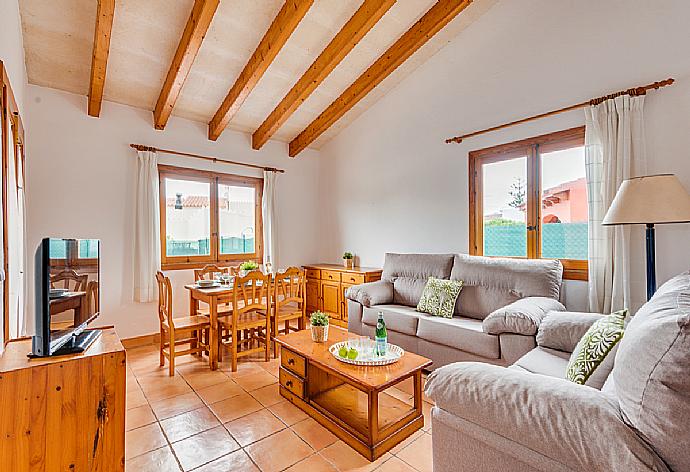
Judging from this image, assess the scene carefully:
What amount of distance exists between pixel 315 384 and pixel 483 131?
3083mm

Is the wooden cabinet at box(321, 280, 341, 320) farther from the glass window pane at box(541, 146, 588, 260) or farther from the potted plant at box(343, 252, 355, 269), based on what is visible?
the glass window pane at box(541, 146, 588, 260)

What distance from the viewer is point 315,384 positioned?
2.69m

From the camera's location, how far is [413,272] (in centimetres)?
412

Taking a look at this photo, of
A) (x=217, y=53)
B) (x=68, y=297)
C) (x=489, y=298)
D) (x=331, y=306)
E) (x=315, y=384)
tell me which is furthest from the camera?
(x=331, y=306)

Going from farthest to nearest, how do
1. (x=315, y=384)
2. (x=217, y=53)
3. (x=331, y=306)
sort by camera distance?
(x=331, y=306) → (x=217, y=53) → (x=315, y=384)

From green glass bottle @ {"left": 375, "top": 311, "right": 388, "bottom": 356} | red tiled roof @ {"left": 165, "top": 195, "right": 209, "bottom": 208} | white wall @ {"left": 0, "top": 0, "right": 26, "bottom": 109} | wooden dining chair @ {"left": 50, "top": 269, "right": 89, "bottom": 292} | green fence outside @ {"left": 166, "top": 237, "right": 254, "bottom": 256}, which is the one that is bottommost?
green glass bottle @ {"left": 375, "top": 311, "right": 388, "bottom": 356}

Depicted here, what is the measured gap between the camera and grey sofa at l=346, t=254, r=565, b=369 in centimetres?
268

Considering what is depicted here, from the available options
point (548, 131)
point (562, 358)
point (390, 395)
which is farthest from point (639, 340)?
point (548, 131)

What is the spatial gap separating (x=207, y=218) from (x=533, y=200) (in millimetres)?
4056

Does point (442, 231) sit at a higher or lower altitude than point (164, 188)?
lower

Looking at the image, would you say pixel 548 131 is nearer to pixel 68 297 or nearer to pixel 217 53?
pixel 217 53

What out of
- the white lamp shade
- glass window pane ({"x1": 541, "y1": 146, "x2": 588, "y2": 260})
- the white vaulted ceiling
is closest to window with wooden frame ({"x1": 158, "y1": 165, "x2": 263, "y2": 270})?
the white vaulted ceiling

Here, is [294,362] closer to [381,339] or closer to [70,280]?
[381,339]

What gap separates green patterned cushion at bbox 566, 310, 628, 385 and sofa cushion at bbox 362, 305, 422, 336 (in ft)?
5.43
